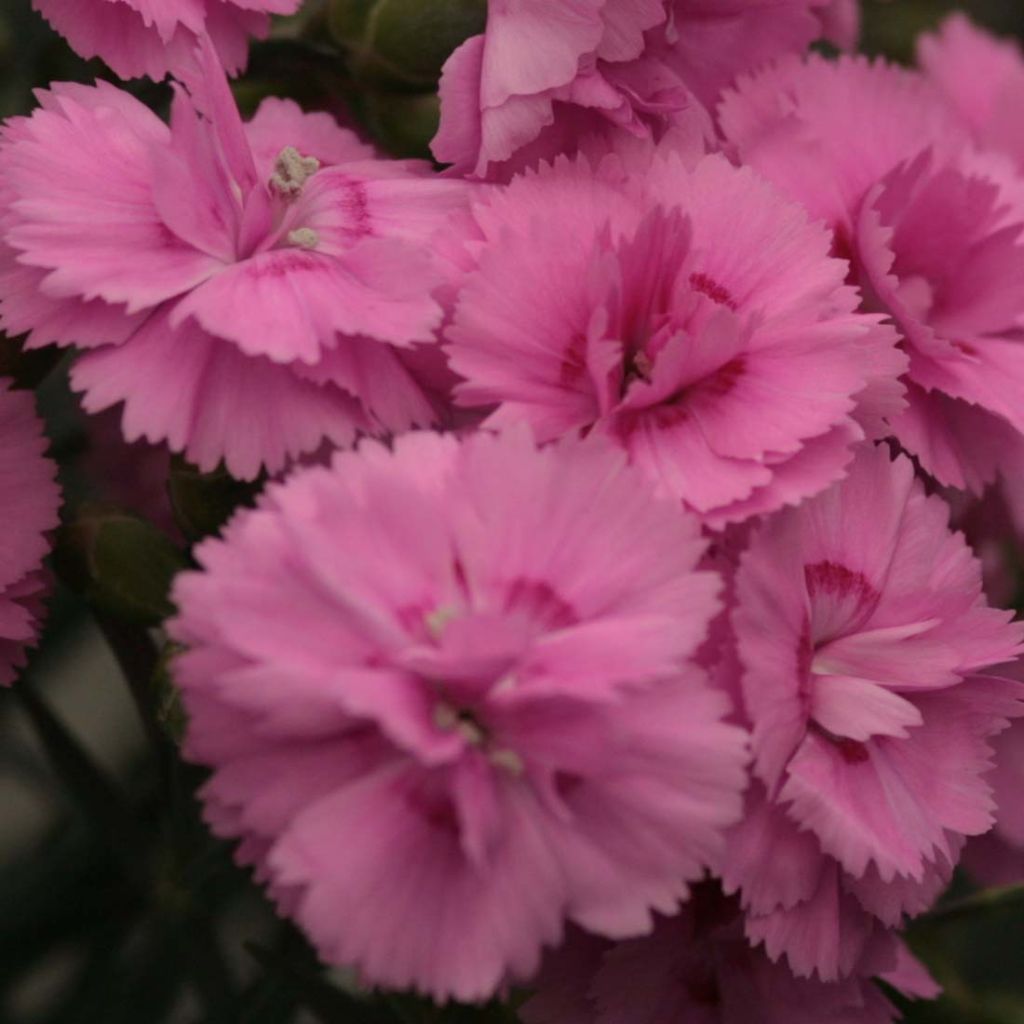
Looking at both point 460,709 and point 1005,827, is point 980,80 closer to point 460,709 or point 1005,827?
point 1005,827

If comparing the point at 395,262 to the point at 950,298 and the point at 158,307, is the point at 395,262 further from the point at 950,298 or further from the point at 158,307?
the point at 950,298

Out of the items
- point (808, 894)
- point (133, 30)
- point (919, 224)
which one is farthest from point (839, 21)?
point (808, 894)

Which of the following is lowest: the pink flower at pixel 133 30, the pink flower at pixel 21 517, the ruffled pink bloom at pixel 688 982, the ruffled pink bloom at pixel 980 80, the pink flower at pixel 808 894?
the ruffled pink bloom at pixel 688 982

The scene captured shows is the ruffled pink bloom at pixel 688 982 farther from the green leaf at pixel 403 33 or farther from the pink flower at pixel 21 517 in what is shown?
the green leaf at pixel 403 33

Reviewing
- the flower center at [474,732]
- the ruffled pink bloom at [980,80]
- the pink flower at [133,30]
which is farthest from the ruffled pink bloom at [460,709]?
the ruffled pink bloom at [980,80]

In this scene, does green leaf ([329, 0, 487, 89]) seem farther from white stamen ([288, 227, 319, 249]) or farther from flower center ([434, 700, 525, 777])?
flower center ([434, 700, 525, 777])

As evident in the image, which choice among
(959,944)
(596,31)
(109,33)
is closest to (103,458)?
(109,33)
